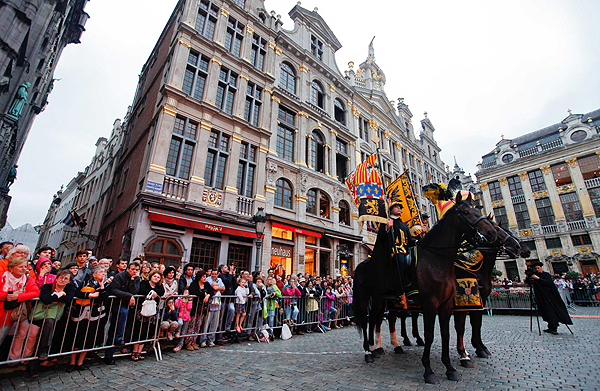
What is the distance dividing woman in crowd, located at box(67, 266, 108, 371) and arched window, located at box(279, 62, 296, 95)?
19.3 m

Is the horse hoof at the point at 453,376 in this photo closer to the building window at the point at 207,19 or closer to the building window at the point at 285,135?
the building window at the point at 285,135

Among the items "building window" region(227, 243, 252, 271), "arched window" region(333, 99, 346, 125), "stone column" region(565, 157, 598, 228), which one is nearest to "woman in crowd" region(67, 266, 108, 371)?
"building window" region(227, 243, 252, 271)

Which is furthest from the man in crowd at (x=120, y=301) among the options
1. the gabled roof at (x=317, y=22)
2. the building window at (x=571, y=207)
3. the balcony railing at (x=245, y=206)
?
the building window at (x=571, y=207)

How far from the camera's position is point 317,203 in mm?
20312

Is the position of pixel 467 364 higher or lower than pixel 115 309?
lower

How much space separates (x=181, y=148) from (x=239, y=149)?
346 centimetres

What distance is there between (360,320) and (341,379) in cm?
196

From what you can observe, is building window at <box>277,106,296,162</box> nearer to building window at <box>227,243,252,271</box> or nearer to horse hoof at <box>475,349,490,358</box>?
building window at <box>227,243,252,271</box>

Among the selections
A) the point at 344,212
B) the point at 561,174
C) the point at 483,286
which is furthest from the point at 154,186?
the point at 561,174

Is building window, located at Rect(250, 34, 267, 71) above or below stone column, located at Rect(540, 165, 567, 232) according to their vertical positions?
above

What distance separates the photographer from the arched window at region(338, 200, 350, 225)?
73.4 ft

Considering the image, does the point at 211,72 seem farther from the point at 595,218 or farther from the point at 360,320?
the point at 595,218

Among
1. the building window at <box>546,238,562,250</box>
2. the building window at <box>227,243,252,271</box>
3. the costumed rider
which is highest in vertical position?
the building window at <box>546,238,562,250</box>

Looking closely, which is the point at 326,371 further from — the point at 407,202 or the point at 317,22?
the point at 317,22
